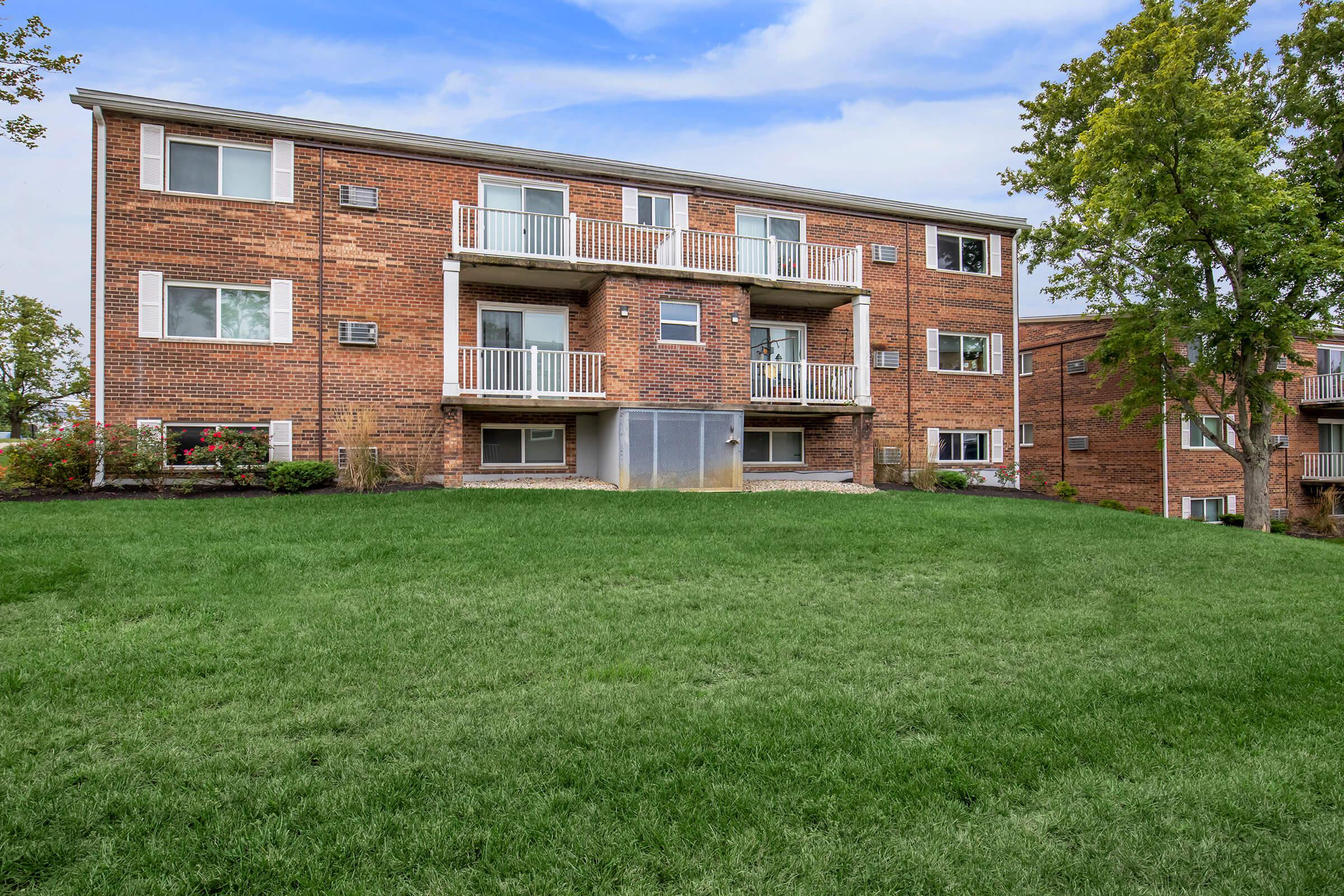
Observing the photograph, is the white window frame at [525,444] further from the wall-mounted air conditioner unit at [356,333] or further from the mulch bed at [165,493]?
the wall-mounted air conditioner unit at [356,333]

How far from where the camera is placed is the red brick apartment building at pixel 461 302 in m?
13.2

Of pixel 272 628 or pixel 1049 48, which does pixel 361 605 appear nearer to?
pixel 272 628

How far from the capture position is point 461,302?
49.1 ft

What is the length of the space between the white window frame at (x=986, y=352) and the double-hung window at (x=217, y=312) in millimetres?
15163

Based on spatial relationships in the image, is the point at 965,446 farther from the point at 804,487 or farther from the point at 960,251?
the point at 804,487

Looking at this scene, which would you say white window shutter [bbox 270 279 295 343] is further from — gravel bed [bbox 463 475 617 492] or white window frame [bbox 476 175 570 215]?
gravel bed [bbox 463 475 617 492]

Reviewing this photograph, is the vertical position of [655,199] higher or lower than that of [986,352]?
higher

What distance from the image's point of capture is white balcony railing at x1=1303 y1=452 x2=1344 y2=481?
24.8 m

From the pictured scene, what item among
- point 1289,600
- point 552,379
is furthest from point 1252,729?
point 552,379

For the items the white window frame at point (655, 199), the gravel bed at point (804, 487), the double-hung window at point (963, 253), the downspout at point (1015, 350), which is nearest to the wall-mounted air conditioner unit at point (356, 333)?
the white window frame at point (655, 199)

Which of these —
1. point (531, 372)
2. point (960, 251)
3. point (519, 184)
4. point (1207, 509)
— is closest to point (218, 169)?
point (519, 184)

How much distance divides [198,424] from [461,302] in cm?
520

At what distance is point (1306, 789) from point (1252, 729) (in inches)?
26.9

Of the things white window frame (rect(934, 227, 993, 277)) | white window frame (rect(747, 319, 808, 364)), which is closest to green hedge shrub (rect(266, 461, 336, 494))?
white window frame (rect(747, 319, 808, 364))
